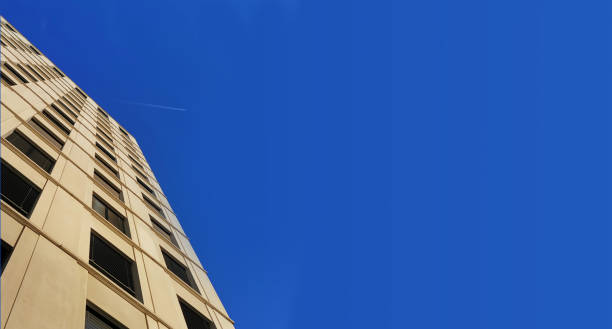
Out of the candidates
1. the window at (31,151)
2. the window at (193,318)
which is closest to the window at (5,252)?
the window at (193,318)

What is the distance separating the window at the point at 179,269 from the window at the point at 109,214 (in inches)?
63.5

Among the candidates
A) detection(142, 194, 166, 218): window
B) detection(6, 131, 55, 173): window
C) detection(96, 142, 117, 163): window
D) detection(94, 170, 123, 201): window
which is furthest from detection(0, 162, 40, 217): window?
detection(96, 142, 117, 163): window

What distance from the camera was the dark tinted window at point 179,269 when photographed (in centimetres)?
1196

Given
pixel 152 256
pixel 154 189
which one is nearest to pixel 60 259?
pixel 152 256

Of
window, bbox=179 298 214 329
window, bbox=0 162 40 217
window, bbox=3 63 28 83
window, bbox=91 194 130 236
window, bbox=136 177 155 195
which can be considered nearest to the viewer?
window, bbox=0 162 40 217

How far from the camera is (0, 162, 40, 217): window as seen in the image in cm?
743

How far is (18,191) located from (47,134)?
634cm

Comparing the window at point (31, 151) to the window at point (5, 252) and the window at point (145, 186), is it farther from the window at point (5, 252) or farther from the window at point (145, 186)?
the window at point (145, 186)

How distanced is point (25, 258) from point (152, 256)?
5.29 meters

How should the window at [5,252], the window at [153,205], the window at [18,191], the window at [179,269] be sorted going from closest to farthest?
the window at [5,252]
the window at [18,191]
the window at [179,269]
the window at [153,205]

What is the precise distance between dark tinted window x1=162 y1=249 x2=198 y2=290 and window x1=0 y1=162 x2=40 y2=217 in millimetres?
4603

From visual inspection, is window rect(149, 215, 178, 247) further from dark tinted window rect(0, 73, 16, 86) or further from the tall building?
dark tinted window rect(0, 73, 16, 86)

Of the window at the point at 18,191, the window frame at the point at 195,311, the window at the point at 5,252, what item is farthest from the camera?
the window frame at the point at 195,311

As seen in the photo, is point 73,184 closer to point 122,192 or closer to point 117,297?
point 122,192
